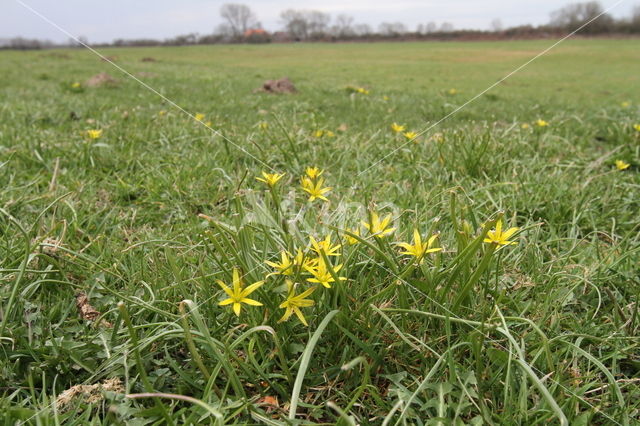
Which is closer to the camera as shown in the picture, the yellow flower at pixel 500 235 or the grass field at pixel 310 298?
the grass field at pixel 310 298

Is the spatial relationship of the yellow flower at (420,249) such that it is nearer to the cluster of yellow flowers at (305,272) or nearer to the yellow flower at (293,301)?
the cluster of yellow flowers at (305,272)

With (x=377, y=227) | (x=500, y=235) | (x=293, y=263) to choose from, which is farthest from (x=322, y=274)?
(x=500, y=235)

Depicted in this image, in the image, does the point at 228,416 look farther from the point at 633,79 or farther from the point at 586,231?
the point at 633,79

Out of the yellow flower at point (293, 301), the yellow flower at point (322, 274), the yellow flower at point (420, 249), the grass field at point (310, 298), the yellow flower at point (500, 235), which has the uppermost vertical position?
the yellow flower at point (500, 235)

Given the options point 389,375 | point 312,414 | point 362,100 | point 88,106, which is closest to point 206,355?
point 312,414

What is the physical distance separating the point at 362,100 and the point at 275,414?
6.56m

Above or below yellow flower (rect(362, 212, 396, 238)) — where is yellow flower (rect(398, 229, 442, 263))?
below

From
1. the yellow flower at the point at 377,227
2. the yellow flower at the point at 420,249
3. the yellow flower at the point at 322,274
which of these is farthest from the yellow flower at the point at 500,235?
the yellow flower at the point at 322,274

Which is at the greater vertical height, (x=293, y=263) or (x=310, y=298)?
(x=293, y=263)

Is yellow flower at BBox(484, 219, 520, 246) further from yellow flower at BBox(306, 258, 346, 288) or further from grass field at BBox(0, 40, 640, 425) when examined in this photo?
yellow flower at BBox(306, 258, 346, 288)

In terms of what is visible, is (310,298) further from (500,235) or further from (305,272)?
(500,235)

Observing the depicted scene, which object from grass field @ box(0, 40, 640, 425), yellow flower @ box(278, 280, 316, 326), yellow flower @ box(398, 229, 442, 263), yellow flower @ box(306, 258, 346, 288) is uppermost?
yellow flower @ box(398, 229, 442, 263)

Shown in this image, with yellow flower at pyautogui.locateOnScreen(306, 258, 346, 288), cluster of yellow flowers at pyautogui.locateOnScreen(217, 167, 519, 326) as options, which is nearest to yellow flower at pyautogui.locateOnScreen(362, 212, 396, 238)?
cluster of yellow flowers at pyautogui.locateOnScreen(217, 167, 519, 326)

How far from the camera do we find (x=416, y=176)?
293 centimetres
